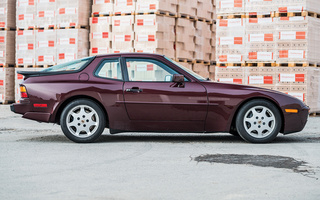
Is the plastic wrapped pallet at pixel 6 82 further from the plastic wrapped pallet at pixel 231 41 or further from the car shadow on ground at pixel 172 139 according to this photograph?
the car shadow on ground at pixel 172 139

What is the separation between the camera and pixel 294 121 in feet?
24.1

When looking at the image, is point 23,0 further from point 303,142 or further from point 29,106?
point 303,142

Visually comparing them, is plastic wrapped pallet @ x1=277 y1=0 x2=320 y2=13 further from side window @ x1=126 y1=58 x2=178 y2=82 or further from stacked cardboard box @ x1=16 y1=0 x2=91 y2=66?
side window @ x1=126 y1=58 x2=178 y2=82

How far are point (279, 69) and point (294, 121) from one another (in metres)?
5.27

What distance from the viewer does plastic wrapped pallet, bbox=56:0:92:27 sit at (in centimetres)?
1460

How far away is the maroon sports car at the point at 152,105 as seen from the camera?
7168mm

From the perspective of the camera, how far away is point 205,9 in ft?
50.6

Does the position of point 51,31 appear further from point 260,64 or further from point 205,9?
point 260,64

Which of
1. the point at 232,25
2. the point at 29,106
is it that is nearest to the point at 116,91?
the point at 29,106

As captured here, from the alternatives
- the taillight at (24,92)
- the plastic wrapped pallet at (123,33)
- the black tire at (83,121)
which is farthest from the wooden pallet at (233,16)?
the taillight at (24,92)

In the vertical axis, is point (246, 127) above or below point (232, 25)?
below

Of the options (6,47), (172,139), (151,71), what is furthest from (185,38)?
(151,71)

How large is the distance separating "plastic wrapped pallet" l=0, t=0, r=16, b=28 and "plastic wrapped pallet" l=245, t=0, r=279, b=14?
785 centimetres

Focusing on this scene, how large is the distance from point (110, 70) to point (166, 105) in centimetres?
100
